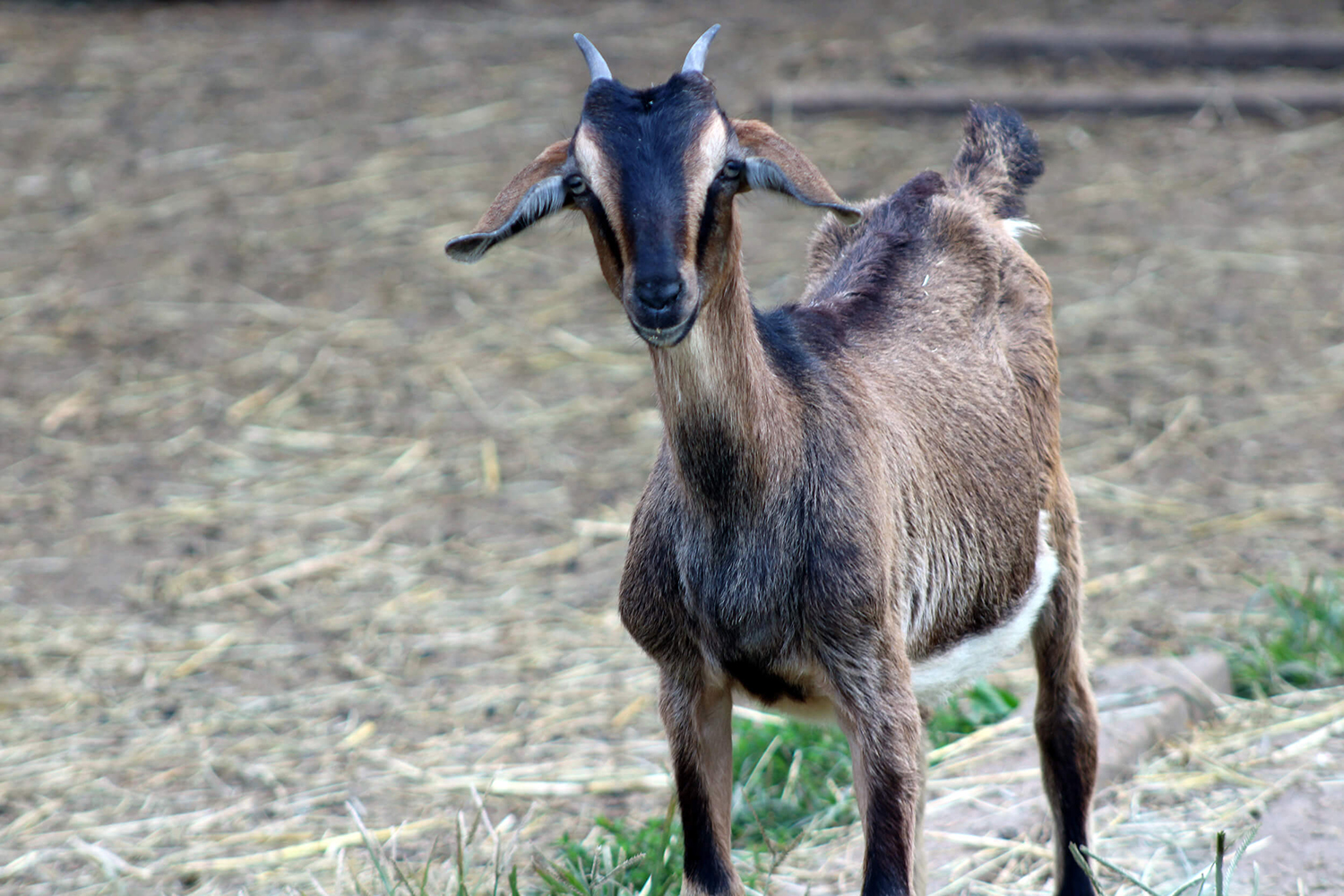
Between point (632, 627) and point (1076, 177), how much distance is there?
686 cm

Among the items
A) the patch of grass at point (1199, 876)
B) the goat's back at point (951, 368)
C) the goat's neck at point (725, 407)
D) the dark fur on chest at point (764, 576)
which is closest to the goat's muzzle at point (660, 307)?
the goat's neck at point (725, 407)

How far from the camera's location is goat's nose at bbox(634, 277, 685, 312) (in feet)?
8.34

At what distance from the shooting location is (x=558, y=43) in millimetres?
11680

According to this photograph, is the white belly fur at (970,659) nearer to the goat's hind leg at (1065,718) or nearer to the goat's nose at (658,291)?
the goat's hind leg at (1065,718)

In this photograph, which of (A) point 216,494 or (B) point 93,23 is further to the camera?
(B) point 93,23

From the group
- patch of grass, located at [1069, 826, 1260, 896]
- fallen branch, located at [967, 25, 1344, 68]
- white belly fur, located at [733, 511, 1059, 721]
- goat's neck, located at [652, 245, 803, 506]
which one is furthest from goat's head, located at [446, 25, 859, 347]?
fallen branch, located at [967, 25, 1344, 68]

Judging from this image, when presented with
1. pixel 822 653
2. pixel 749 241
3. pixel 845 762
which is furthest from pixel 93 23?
pixel 822 653

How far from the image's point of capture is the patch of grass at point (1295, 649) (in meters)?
4.59

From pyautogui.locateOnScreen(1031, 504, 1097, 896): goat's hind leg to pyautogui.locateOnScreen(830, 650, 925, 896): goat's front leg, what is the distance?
917mm

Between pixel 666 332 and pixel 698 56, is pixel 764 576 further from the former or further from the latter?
pixel 698 56

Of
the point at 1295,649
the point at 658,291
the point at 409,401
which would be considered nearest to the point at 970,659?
the point at 658,291

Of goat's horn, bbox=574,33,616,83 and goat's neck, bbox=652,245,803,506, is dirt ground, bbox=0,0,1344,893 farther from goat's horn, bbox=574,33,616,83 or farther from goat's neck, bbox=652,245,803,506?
goat's horn, bbox=574,33,616,83

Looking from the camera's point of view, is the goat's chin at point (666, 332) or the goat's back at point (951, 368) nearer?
the goat's chin at point (666, 332)

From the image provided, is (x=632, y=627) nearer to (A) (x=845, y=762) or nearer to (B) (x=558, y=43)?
(A) (x=845, y=762)
